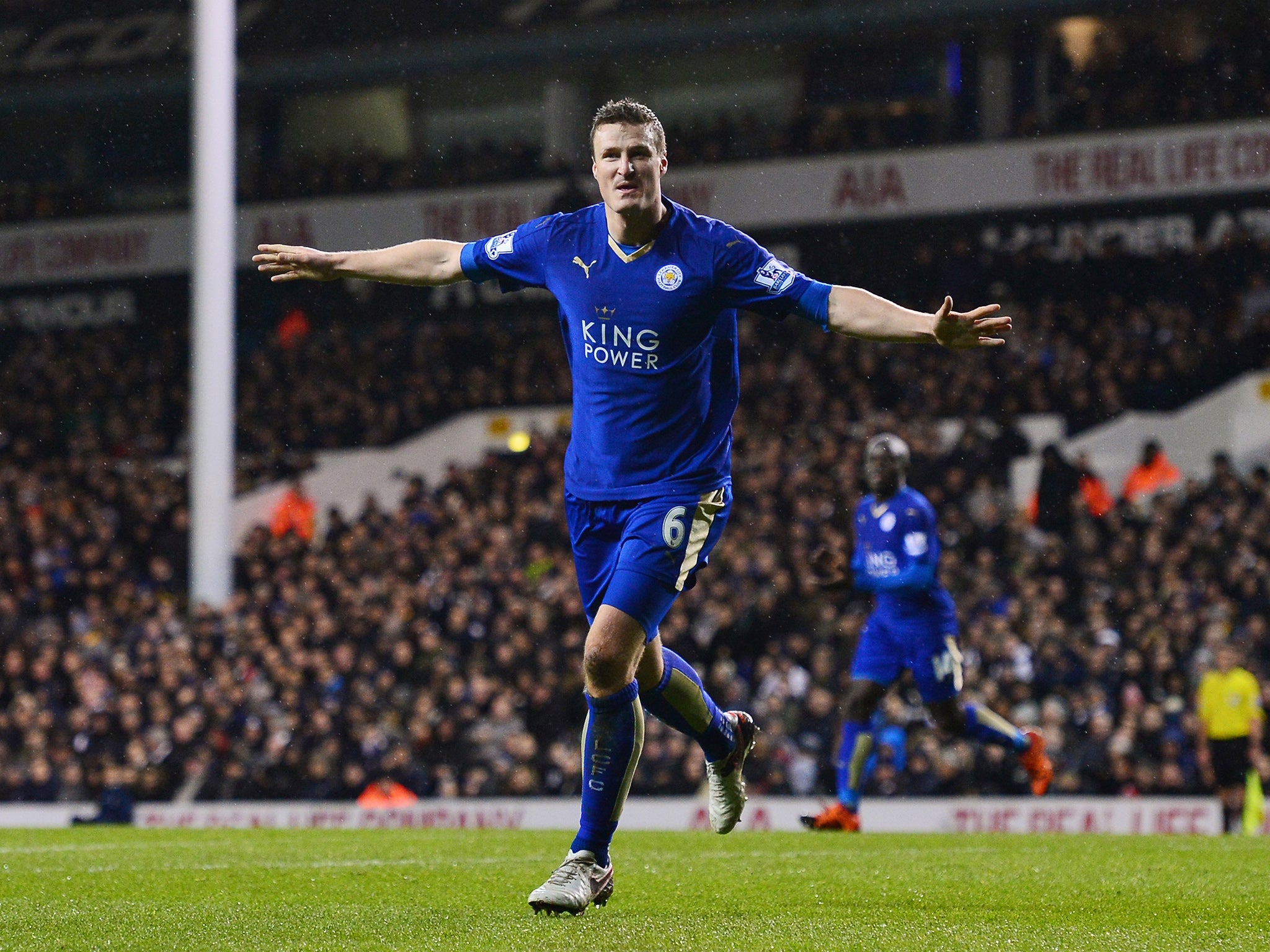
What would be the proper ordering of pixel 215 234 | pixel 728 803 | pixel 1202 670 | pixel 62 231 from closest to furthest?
pixel 728 803 < pixel 1202 670 < pixel 215 234 < pixel 62 231

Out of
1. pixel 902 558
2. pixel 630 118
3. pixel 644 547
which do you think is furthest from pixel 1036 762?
pixel 630 118

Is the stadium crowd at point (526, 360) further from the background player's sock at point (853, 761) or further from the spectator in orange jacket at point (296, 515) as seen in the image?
the background player's sock at point (853, 761)

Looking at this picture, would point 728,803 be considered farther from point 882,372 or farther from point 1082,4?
point 1082,4

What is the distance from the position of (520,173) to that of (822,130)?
16.7 ft

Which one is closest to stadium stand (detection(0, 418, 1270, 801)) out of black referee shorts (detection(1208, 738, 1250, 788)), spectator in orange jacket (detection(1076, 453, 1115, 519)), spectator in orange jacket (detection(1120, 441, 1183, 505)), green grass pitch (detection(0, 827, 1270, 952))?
spectator in orange jacket (detection(1076, 453, 1115, 519))

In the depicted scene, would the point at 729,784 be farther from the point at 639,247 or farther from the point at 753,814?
the point at 753,814

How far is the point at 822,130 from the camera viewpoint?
1125 inches

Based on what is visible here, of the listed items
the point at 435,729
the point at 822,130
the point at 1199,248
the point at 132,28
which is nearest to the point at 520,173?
the point at 822,130

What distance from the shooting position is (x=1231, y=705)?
47.5 feet

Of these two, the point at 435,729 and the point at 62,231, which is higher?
the point at 62,231

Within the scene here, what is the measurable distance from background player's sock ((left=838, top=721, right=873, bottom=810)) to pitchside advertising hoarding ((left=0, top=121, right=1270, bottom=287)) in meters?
16.9

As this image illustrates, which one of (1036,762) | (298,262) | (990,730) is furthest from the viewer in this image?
(1036,762)

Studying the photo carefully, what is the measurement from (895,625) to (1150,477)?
10.5m

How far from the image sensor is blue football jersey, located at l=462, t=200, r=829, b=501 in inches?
237
